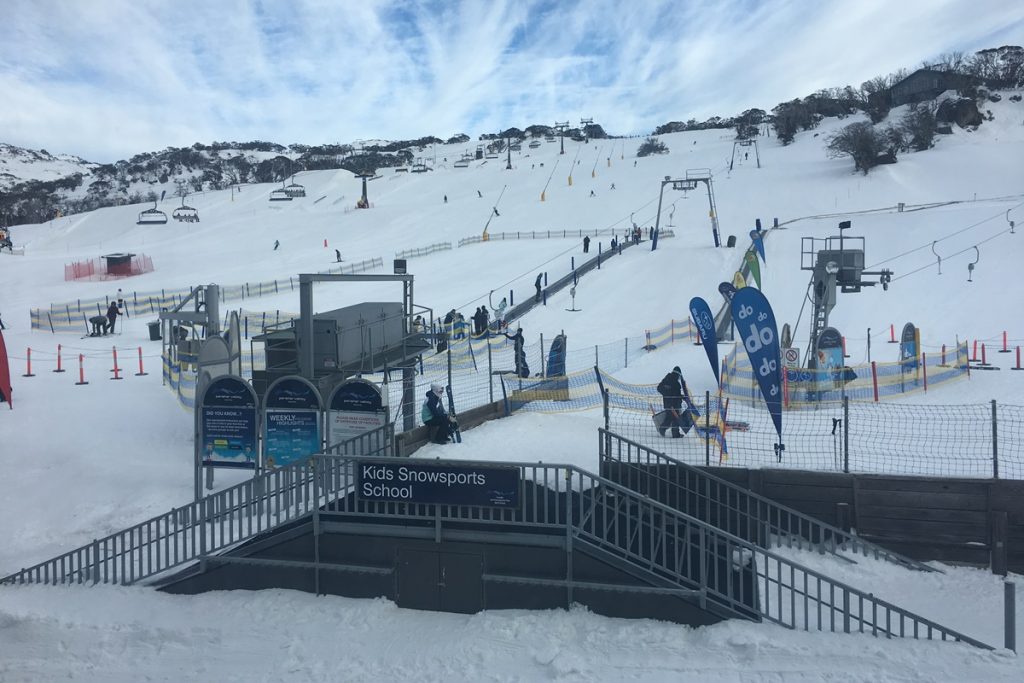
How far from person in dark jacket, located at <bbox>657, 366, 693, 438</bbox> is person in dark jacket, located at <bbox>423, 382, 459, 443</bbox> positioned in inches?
133

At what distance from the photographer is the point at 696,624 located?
26.7 feet

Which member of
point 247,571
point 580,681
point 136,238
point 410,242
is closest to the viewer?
point 580,681

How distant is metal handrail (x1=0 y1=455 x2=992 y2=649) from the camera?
26.6 ft

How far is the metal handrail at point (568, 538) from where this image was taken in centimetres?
812

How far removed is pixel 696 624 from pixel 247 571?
5.12 meters

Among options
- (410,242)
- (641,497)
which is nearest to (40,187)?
(410,242)

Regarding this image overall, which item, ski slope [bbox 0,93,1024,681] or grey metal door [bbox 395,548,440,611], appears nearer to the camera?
ski slope [bbox 0,93,1024,681]

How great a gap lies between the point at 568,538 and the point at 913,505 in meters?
4.61

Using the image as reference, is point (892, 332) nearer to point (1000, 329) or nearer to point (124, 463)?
point (1000, 329)

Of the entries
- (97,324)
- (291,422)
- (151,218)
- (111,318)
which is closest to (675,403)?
(291,422)

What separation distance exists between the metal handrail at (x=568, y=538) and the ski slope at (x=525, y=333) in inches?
13.3

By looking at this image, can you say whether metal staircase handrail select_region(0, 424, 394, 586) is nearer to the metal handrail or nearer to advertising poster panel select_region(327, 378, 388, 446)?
the metal handrail

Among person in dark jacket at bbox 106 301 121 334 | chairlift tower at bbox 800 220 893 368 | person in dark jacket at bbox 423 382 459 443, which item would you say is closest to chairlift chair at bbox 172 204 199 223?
person in dark jacket at bbox 106 301 121 334

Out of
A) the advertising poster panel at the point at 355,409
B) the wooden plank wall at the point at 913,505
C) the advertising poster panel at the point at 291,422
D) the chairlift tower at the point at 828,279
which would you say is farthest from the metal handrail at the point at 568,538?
the chairlift tower at the point at 828,279
